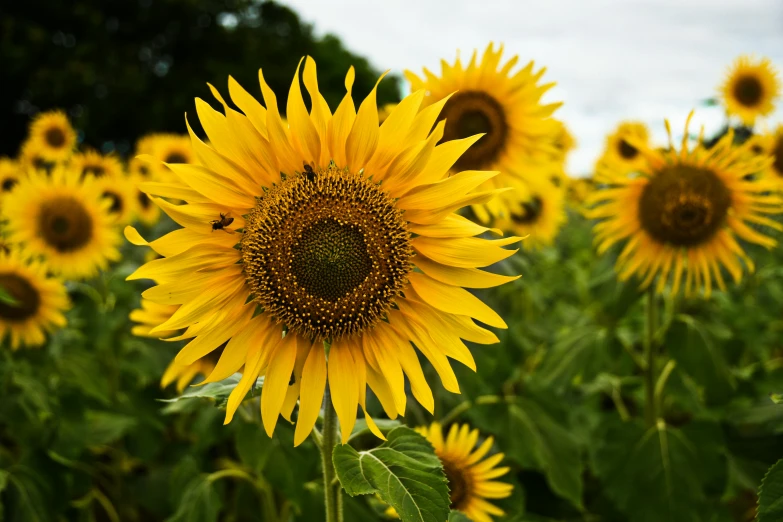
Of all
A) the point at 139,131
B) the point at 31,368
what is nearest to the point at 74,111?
the point at 139,131

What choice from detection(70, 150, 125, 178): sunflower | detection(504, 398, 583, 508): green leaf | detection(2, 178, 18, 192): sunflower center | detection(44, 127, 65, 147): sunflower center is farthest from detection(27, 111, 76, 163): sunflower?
detection(504, 398, 583, 508): green leaf

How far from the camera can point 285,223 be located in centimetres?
189

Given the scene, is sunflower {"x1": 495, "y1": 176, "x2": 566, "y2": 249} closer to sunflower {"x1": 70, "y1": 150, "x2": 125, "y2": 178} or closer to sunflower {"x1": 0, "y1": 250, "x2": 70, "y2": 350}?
sunflower {"x1": 0, "y1": 250, "x2": 70, "y2": 350}

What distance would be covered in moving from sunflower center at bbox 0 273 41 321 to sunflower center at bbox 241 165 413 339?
9.10ft

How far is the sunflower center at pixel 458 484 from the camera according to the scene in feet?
8.09

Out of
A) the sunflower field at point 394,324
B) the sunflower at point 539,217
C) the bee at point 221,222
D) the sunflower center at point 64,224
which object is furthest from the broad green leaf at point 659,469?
the sunflower center at point 64,224

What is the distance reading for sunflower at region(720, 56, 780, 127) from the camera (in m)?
7.05

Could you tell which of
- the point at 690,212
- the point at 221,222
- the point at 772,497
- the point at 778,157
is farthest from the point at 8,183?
the point at 772,497

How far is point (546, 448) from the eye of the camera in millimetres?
3092

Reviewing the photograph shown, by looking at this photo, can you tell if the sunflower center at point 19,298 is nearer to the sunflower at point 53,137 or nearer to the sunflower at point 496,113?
the sunflower at point 496,113

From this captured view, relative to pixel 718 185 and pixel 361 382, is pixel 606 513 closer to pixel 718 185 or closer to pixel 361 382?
pixel 718 185

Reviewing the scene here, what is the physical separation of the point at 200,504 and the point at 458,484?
3.61ft

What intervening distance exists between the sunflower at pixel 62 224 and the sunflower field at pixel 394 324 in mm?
18

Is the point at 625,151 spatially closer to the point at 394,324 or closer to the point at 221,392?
the point at 394,324
